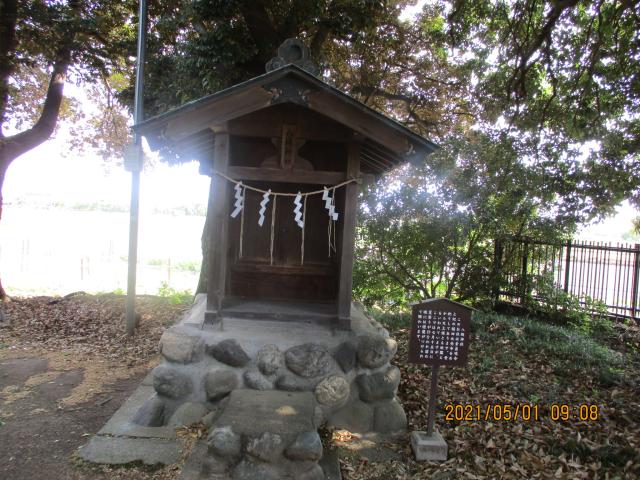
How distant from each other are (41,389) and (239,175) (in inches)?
150

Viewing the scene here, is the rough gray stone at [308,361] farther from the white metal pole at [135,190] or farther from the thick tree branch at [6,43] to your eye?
the thick tree branch at [6,43]

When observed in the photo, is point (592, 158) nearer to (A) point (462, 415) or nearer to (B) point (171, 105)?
(A) point (462, 415)

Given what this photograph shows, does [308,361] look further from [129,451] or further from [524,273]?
[524,273]

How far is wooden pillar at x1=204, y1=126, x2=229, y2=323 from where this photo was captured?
4.66m

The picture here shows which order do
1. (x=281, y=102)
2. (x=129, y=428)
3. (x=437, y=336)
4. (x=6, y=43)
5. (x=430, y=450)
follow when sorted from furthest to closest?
(x=6, y=43)
(x=281, y=102)
(x=129, y=428)
(x=437, y=336)
(x=430, y=450)

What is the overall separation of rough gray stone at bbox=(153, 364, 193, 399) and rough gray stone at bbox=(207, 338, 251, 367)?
0.39 metres

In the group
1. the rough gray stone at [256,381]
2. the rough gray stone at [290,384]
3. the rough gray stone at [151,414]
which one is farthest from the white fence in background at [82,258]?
Answer: the rough gray stone at [290,384]

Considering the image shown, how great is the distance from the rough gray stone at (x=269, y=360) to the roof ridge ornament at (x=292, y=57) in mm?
2856

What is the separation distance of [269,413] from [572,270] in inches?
348

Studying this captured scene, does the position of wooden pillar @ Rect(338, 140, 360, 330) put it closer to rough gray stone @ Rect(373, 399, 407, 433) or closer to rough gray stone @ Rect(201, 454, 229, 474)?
rough gray stone @ Rect(373, 399, 407, 433)

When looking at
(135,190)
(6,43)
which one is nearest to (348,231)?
(135,190)
